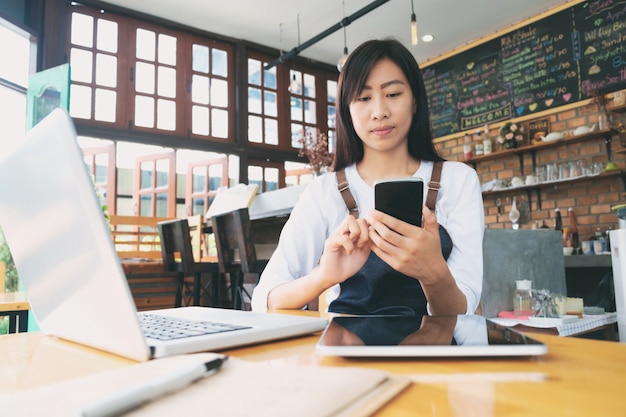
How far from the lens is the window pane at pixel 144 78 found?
17.3 ft

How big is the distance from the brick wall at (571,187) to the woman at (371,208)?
12.4 ft

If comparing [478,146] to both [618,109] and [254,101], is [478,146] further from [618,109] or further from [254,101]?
[254,101]

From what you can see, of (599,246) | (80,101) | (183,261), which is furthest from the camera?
(80,101)

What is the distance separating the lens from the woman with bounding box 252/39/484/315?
38.7 inches

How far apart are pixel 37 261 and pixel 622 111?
511 cm

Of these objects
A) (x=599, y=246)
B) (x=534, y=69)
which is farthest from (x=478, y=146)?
(x=599, y=246)

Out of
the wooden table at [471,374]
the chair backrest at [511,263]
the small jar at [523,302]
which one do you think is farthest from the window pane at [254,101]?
the wooden table at [471,374]

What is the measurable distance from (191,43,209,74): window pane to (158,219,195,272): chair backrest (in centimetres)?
264

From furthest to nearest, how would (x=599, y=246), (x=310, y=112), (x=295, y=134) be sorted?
(x=310, y=112)
(x=295, y=134)
(x=599, y=246)

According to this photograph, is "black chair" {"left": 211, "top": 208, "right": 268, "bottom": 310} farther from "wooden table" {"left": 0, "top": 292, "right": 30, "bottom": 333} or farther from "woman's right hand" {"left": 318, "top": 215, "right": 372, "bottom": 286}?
Result: "woman's right hand" {"left": 318, "top": 215, "right": 372, "bottom": 286}

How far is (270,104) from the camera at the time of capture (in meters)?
6.21

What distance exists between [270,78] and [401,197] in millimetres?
5810

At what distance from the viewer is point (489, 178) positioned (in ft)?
17.7

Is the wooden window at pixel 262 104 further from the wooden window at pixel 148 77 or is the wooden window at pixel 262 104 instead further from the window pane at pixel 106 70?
the window pane at pixel 106 70
